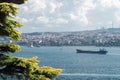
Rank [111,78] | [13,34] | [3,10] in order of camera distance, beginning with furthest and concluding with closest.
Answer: [111,78] < [13,34] < [3,10]

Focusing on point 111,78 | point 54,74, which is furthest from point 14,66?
point 111,78

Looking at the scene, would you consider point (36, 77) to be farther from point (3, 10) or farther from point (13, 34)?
point (3, 10)

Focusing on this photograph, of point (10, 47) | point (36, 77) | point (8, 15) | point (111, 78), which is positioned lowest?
point (111, 78)

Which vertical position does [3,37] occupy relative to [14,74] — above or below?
above

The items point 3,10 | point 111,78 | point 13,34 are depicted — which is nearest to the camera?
point 3,10

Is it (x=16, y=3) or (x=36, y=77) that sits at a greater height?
(x=16, y=3)

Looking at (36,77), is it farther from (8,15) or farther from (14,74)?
(8,15)

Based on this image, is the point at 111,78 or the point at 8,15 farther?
the point at 111,78

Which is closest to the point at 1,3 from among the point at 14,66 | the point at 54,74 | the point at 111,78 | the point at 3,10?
the point at 3,10

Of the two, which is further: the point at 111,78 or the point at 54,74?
the point at 111,78
